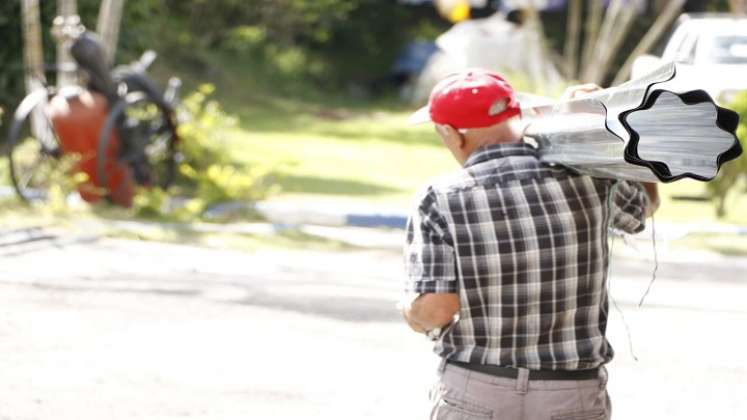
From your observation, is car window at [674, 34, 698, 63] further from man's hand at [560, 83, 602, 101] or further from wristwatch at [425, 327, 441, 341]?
wristwatch at [425, 327, 441, 341]

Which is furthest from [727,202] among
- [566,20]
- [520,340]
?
[566,20]

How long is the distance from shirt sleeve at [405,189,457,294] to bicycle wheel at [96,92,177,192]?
375 inches

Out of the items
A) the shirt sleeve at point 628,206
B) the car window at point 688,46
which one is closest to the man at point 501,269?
the shirt sleeve at point 628,206

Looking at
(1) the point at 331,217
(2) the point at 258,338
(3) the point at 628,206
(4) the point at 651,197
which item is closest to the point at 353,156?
(1) the point at 331,217

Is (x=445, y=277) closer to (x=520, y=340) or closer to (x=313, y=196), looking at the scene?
(x=520, y=340)

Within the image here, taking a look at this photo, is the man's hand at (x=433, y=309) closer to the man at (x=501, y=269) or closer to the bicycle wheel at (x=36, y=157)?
the man at (x=501, y=269)

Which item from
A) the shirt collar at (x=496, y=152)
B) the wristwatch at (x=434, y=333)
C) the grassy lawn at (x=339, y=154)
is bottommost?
the grassy lawn at (x=339, y=154)

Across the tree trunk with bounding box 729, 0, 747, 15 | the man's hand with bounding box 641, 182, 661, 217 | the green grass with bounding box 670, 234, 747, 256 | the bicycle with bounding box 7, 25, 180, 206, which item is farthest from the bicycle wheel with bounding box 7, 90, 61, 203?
the tree trunk with bounding box 729, 0, 747, 15

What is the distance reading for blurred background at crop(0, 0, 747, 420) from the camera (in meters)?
6.89

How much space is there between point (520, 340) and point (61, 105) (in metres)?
10.2

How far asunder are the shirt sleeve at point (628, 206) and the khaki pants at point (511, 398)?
0.52 meters

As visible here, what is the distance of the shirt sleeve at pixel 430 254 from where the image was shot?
3.82 metres

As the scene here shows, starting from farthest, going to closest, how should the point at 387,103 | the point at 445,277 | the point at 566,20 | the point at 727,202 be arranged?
1. the point at 566,20
2. the point at 387,103
3. the point at 727,202
4. the point at 445,277

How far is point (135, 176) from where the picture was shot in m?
14.0
